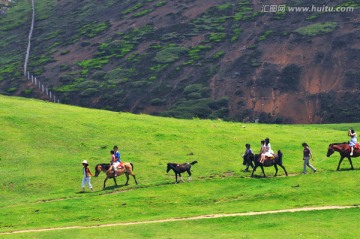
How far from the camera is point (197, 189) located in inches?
1570

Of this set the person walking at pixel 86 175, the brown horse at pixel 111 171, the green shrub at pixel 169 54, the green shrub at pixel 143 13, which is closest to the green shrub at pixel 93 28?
the green shrub at pixel 143 13

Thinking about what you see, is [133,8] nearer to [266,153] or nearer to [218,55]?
[218,55]

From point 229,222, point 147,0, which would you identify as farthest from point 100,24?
point 229,222

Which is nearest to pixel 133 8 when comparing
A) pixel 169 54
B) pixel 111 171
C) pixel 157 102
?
pixel 169 54

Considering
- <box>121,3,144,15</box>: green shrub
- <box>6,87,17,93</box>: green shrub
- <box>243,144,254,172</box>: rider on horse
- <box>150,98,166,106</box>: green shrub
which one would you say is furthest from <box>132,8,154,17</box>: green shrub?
<box>243,144,254,172</box>: rider on horse

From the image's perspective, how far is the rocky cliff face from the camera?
89.2 m

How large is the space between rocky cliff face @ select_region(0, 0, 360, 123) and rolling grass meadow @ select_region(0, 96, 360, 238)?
27940mm

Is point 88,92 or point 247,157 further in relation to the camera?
point 88,92

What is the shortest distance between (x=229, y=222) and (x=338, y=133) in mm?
29369

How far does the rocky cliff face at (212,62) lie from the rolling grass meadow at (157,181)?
27.9 metres

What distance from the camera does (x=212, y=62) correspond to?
103250 mm

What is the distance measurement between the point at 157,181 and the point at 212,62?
2437 inches

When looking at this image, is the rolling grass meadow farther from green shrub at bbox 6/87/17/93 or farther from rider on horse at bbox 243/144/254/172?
green shrub at bbox 6/87/17/93

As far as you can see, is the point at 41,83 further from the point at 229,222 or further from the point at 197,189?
the point at 229,222
